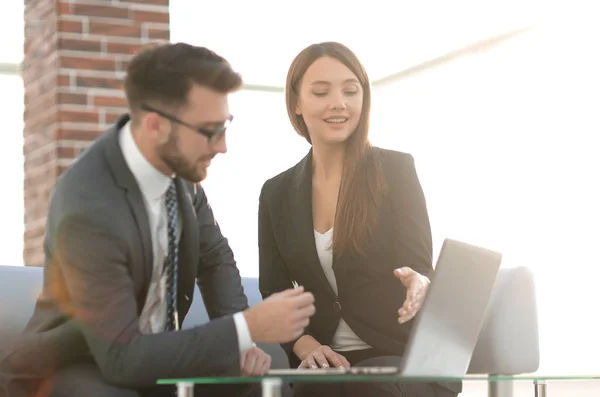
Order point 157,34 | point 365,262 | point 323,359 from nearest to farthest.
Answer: point 323,359
point 365,262
point 157,34

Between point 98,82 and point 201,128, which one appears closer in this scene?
point 201,128

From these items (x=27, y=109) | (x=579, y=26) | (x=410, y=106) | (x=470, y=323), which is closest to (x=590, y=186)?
(x=579, y=26)

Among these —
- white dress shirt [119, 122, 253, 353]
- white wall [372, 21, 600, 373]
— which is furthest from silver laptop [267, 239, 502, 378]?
white wall [372, 21, 600, 373]

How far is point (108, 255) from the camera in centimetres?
234

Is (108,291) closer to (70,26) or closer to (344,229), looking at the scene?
(344,229)

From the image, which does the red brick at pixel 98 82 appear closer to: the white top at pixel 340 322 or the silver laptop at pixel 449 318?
the white top at pixel 340 322

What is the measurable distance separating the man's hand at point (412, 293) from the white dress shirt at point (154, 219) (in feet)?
2.07

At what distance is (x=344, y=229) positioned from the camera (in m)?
3.09

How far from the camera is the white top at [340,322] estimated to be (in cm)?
308

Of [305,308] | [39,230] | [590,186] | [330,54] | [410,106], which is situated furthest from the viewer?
[410,106]

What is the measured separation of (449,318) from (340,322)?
856 millimetres

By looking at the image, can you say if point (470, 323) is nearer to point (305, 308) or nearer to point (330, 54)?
point (305, 308)

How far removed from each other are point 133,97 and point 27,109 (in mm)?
2016

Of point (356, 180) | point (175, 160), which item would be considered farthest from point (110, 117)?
point (175, 160)
